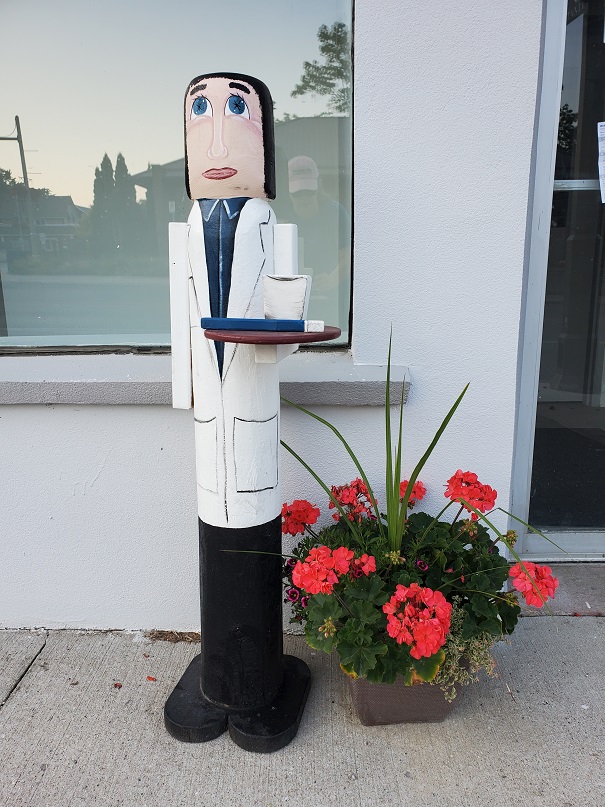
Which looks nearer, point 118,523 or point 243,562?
point 243,562

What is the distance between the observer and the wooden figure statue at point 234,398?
1.75 m

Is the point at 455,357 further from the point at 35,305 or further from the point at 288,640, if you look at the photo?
the point at 35,305

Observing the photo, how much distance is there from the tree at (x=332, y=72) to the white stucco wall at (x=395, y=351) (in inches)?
10.3

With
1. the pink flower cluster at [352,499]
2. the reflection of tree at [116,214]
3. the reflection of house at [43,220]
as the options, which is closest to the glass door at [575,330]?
the pink flower cluster at [352,499]

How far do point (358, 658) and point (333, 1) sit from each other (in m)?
2.25

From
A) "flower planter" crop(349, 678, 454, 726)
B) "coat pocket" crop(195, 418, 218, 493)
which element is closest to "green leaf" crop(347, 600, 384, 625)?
"flower planter" crop(349, 678, 454, 726)

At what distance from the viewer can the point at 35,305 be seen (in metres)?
2.71

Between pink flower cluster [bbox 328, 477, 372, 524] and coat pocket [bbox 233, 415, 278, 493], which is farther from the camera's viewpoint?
pink flower cluster [bbox 328, 477, 372, 524]

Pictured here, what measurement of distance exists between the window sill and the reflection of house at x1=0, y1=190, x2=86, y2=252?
0.59m

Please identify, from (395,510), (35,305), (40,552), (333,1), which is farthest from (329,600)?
(333,1)

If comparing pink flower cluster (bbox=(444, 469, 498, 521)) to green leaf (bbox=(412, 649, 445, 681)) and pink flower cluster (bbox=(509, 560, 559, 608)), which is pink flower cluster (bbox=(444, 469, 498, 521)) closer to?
pink flower cluster (bbox=(509, 560, 559, 608))

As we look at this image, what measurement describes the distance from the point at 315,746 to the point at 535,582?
2.67ft

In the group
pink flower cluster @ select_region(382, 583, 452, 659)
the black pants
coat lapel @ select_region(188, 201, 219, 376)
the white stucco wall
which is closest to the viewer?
pink flower cluster @ select_region(382, 583, 452, 659)

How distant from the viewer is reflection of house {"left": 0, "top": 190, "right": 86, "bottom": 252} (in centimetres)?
265
